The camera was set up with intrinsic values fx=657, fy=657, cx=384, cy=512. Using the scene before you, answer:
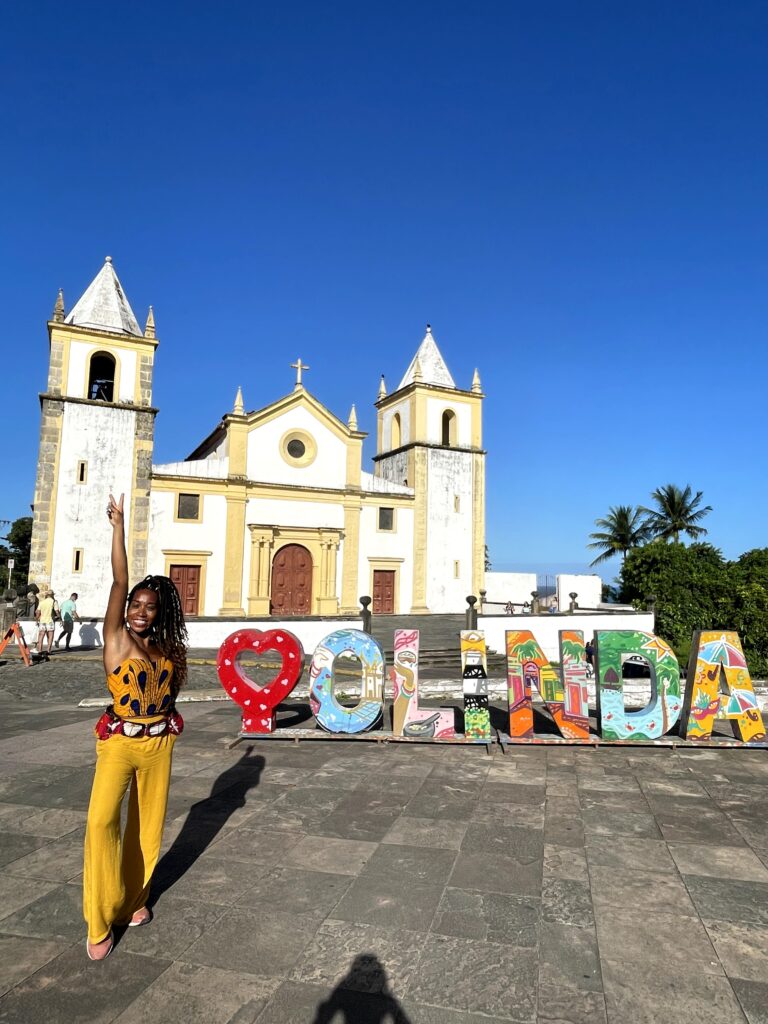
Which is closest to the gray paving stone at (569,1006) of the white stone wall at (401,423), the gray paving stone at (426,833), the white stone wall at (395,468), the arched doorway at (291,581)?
the gray paving stone at (426,833)

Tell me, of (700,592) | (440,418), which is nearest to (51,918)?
(700,592)

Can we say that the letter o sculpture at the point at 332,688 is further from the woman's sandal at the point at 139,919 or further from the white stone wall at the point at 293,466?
the white stone wall at the point at 293,466

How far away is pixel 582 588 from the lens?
125 feet

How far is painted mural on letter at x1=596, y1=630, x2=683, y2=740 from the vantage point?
812cm

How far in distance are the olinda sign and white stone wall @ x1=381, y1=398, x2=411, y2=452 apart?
23440 mm

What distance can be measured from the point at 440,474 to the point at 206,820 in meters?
26.0

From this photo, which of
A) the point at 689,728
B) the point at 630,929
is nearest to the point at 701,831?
the point at 630,929

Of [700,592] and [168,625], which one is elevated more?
[700,592]

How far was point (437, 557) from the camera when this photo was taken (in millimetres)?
30250

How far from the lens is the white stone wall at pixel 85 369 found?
24094 millimetres

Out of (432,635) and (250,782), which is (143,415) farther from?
(250,782)

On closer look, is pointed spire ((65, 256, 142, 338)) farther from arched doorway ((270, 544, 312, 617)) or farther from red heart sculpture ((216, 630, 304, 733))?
red heart sculpture ((216, 630, 304, 733))

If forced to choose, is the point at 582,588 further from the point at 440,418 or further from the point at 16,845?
the point at 16,845

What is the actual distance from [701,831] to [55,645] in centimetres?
1714
